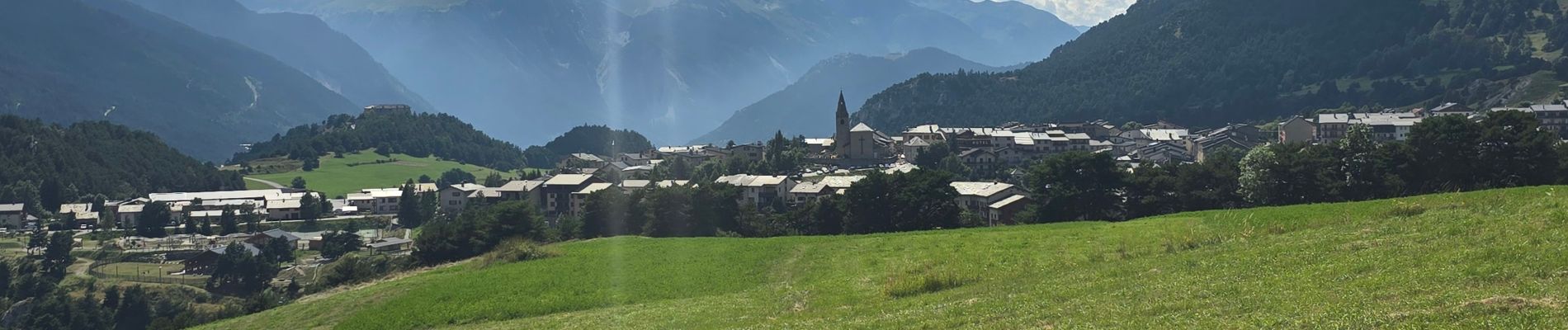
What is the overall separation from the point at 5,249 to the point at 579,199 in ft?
140

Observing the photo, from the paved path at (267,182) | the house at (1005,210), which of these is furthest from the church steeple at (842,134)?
the paved path at (267,182)

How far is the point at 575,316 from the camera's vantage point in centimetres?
2708

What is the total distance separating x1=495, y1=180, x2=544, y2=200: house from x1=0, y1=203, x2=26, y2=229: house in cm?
4051

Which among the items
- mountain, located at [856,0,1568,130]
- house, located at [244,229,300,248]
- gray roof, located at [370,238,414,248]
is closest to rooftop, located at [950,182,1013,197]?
gray roof, located at [370,238,414,248]

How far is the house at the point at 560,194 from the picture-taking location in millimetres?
103300

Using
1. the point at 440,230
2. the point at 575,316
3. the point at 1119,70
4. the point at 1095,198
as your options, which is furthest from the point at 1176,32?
the point at 575,316

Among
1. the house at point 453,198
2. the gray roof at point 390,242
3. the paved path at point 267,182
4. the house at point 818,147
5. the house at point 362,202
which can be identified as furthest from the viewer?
the paved path at point 267,182

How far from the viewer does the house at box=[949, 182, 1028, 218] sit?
75.4 meters

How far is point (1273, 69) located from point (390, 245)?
127m

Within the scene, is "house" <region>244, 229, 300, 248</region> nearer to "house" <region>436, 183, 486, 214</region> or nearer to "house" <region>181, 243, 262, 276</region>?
A: "house" <region>181, 243, 262, 276</region>

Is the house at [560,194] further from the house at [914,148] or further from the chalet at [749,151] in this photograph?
the house at [914,148]

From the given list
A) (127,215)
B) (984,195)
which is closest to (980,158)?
(984,195)

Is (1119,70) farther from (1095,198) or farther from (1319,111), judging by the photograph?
(1095,198)

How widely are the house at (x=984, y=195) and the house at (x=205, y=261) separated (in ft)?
156
